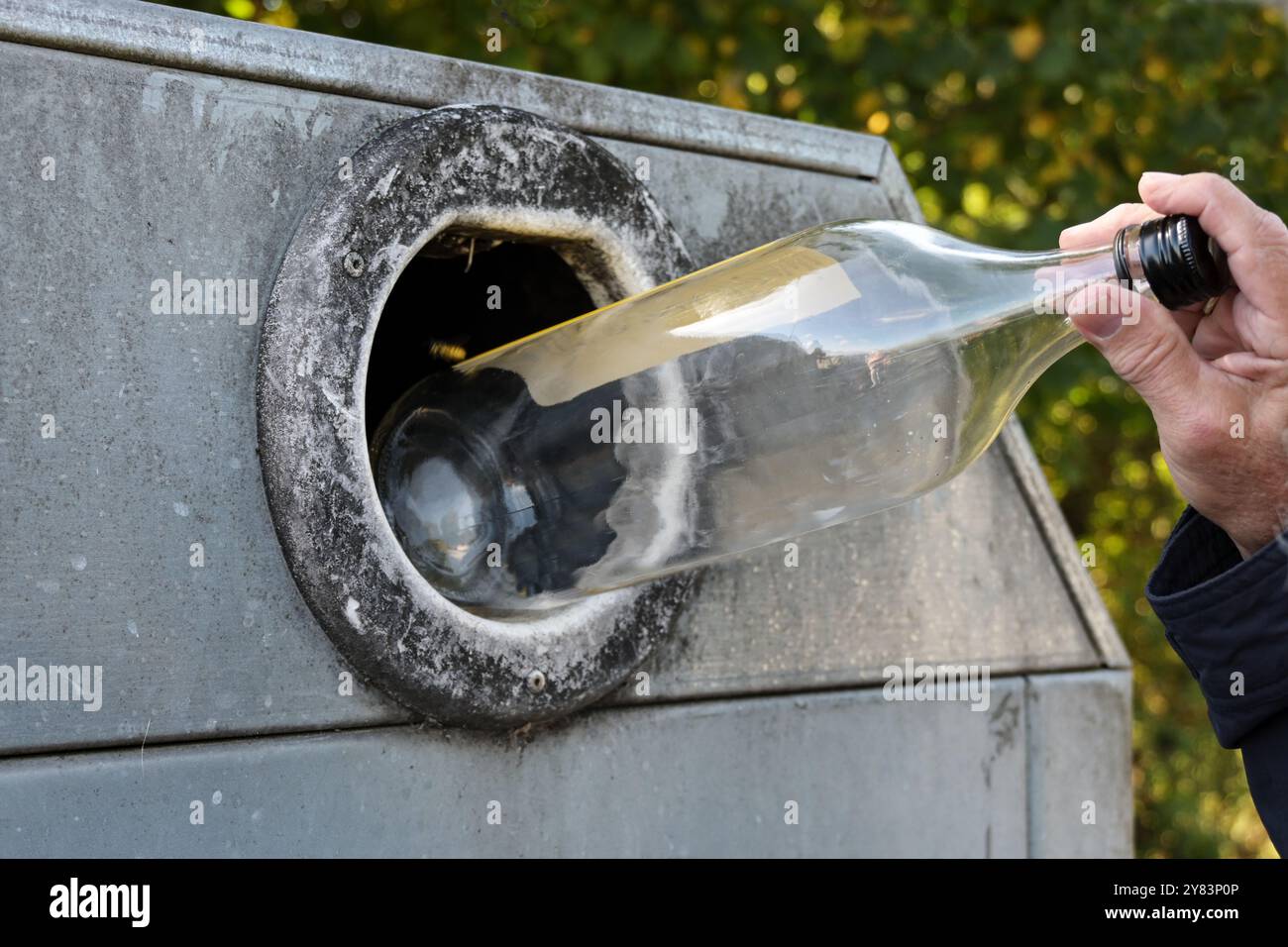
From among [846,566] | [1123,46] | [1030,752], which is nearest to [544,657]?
[846,566]

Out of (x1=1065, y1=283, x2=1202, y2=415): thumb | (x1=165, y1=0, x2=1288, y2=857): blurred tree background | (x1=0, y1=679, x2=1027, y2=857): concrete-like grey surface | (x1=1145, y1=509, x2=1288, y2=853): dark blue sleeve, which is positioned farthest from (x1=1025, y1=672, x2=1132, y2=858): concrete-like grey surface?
(x1=165, y1=0, x2=1288, y2=857): blurred tree background

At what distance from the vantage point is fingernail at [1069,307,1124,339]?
1.38 m

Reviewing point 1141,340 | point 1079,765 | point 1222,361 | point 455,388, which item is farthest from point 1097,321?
point 1079,765

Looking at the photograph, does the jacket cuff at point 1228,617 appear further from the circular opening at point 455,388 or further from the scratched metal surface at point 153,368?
the scratched metal surface at point 153,368

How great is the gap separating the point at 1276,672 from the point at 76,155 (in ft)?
4.68

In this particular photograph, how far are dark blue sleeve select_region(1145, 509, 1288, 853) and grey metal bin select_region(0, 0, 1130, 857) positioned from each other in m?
0.60

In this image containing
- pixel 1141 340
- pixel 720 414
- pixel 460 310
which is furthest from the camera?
pixel 460 310

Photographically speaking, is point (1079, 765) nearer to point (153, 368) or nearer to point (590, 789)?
point (590, 789)

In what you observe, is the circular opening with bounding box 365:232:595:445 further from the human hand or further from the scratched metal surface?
the human hand

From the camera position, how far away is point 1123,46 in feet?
11.9

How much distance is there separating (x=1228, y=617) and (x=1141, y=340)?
0.36m

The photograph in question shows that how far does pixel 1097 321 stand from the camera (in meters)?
1.39

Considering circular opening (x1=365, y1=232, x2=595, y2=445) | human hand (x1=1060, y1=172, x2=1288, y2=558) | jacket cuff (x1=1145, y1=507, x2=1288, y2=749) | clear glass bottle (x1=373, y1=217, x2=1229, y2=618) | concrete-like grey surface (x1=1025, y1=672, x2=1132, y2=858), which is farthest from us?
concrete-like grey surface (x1=1025, y1=672, x2=1132, y2=858)

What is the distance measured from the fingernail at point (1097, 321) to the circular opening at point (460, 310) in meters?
0.75
